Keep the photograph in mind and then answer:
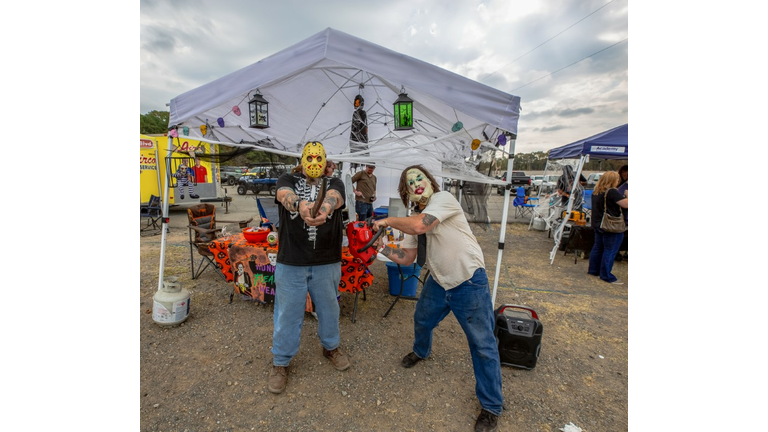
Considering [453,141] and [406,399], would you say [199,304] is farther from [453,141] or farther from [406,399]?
[453,141]

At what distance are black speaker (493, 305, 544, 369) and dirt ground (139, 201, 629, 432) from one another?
115 millimetres

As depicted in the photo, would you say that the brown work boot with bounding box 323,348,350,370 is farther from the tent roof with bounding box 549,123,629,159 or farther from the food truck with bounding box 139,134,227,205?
the food truck with bounding box 139,134,227,205

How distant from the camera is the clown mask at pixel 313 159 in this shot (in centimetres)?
226

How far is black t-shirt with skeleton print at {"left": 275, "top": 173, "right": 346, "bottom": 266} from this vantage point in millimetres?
2250

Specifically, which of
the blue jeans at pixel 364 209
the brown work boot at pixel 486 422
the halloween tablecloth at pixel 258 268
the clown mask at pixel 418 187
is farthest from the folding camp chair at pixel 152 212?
the brown work boot at pixel 486 422

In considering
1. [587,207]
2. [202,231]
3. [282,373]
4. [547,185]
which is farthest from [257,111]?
[547,185]

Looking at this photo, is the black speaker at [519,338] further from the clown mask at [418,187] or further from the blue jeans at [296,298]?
the blue jeans at [296,298]

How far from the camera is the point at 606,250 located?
203 inches

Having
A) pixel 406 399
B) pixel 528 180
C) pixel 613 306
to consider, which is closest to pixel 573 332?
pixel 613 306

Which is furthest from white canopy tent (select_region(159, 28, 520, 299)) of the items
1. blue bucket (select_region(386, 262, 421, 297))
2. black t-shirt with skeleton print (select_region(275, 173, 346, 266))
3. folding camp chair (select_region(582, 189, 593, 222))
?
folding camp chair (select_region(582, 189, 593, 222))

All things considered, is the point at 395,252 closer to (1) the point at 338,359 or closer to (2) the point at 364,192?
(1) the point at 338,359

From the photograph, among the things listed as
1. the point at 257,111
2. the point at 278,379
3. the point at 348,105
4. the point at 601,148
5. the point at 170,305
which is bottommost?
the point at 278,379

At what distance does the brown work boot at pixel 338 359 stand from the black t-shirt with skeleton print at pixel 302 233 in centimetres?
96

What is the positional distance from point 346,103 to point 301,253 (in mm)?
3696
